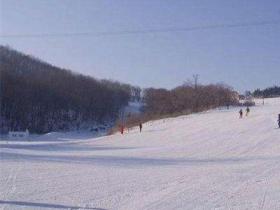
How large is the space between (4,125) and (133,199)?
108656mm

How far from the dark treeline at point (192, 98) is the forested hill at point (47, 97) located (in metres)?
29.0

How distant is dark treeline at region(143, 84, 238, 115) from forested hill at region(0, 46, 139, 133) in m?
29.0

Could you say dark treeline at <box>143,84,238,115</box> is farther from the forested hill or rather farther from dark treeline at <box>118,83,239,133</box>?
the forested hill

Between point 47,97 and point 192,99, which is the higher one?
point 47,97

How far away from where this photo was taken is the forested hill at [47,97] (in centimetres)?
12625

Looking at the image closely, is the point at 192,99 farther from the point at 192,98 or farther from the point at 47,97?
the point at 47,97

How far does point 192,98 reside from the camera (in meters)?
108

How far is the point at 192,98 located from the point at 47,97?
46245 millimetres

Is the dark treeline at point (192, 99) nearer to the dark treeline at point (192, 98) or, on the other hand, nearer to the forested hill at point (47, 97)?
the dark treeline at point (192, 98)

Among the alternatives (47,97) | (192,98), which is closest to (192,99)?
(192,98)

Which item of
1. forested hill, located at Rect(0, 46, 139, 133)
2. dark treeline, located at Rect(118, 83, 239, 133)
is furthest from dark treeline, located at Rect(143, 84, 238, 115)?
forested hill, located at Rect(0, 46, 139, 133)

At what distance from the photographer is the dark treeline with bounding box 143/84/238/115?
10631 cm

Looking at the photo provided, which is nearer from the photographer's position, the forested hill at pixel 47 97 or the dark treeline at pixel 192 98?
the dark treeline at pixel 192 98

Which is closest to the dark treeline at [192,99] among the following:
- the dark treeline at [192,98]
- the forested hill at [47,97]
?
the dark treeline at [192,98]
